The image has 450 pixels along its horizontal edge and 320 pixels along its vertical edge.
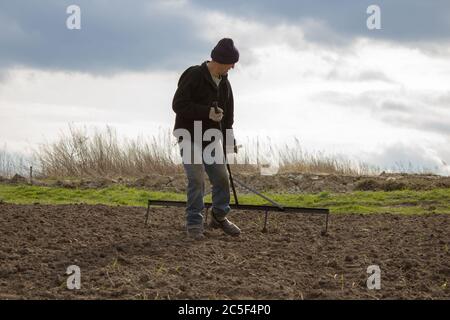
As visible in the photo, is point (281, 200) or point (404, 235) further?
point (281, 200)

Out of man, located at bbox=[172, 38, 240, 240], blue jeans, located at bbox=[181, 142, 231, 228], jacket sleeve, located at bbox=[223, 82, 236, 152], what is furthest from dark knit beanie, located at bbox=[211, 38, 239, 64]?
blue jeans, located at bbox=[181, 142, 231, 228]

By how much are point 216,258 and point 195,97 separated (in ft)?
5.94

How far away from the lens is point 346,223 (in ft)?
33.7

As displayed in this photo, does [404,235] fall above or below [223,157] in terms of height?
below

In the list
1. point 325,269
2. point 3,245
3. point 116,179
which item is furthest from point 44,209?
point 116,179

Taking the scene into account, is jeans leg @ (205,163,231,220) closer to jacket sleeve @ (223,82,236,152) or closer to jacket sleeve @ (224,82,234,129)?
jacket sleeve @ (223,82,236,152)

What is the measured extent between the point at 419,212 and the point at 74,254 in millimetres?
7590

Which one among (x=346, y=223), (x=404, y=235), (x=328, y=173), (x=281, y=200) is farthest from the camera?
(x=328, y=173)

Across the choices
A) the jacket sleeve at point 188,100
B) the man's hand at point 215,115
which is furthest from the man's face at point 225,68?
the man's hand at point 215,115

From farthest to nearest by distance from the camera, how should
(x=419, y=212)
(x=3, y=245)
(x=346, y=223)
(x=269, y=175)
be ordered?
(x=269, y=175) → (x=419, y=212) → (x=346, y=223) → (x=3, y=245)

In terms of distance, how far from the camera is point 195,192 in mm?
7430

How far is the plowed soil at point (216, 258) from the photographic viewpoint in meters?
5.32

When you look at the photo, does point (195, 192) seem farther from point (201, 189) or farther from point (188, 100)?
point (188, 100)
